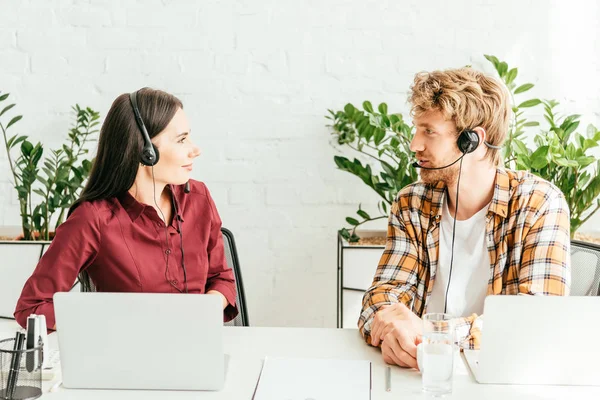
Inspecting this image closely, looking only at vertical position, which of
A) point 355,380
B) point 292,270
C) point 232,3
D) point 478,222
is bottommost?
point 292,270

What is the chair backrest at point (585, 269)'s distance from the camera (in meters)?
1.64

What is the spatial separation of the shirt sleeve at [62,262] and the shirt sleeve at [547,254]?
89cm

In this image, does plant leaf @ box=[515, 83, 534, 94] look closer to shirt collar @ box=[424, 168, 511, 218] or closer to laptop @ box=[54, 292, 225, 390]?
shirt collar @ box=[424, 168, 511, 218]

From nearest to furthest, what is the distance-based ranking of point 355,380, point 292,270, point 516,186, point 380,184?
point 355,380 < point 516,186 < point 380,184 < point 292,270

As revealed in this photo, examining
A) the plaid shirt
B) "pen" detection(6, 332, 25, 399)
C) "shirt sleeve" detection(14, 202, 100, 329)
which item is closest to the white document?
the plaid shirt

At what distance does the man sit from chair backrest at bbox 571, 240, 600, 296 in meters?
0.10

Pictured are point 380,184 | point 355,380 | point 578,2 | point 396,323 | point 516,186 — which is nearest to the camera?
point 355,380

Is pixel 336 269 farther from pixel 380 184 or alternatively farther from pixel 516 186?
pixel 516 186

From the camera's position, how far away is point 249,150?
2.76 meters

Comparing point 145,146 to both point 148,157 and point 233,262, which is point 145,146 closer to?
point 148,157

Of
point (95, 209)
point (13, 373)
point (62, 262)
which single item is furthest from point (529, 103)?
point (13, 373)

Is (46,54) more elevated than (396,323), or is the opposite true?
(46,54)

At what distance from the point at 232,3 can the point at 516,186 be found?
58.0 inches

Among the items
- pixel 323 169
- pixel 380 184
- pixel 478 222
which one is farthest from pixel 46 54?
pixel 478 222
